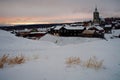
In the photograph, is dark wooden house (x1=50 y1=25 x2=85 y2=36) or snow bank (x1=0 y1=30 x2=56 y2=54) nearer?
snow bank (x1=0 y1=30 x2=56 y2=54)

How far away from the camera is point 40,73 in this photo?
4602 millimetres

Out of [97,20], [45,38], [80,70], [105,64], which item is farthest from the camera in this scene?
[97,20]

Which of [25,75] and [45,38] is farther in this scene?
[45,38]

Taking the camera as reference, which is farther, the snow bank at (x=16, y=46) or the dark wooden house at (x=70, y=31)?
the dark wooden house at (x=70, y=31)

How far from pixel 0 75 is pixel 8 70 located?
42 centimetres

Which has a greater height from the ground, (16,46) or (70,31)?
(16,46)

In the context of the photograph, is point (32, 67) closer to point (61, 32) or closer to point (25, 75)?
point (25, 75)

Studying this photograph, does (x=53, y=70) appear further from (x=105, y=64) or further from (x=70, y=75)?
(x=105, y=64)

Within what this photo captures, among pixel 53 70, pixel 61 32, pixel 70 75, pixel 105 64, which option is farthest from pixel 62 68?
pixel 61 32

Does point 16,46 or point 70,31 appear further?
point 70,31

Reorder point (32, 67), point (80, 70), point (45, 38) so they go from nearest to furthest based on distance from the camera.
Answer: point (80, 70), point (32, 67), point (45, 38)

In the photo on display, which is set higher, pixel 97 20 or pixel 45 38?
pixel 97 20

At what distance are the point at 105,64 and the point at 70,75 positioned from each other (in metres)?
1.72

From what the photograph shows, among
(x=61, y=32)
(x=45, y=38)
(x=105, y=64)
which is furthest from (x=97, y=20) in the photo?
(x=105, y=64)
